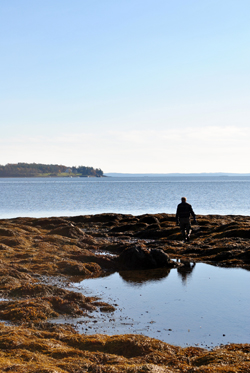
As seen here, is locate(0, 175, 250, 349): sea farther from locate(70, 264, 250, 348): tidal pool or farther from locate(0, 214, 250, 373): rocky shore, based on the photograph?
locate(0, 214, 250, 373): rocky shore

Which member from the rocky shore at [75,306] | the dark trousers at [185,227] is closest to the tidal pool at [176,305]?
the rocky shore at [75,306]

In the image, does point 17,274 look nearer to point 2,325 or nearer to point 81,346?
point 2,325

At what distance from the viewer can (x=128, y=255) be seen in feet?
58.7

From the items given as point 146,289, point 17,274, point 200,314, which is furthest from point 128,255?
point 200,314

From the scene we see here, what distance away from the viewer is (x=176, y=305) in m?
11.6

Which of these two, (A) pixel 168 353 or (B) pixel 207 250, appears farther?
(B) pixel 207 250

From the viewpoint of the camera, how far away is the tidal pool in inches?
367

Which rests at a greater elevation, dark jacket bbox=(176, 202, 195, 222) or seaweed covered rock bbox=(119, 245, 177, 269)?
dark jacket bbox=(176, 202, 195, 222)

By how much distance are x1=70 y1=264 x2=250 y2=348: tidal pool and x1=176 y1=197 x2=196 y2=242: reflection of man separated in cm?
761

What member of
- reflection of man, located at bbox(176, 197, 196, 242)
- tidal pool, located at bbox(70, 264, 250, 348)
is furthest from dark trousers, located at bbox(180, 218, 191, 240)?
tidal pool, located at bbox(70, 264, 250, 348)

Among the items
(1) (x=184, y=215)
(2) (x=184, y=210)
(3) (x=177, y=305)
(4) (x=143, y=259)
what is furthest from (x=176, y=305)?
(1) (x=184, y=215)

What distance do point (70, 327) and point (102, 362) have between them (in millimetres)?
2283

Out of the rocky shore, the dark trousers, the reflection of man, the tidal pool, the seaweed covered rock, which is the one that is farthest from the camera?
the dark trousers

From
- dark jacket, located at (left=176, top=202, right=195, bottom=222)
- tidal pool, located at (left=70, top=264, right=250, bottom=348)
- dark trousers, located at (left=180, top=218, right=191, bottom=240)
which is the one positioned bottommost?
tidal pool, located at (left=70, top=264, right=250, bottom=348)
